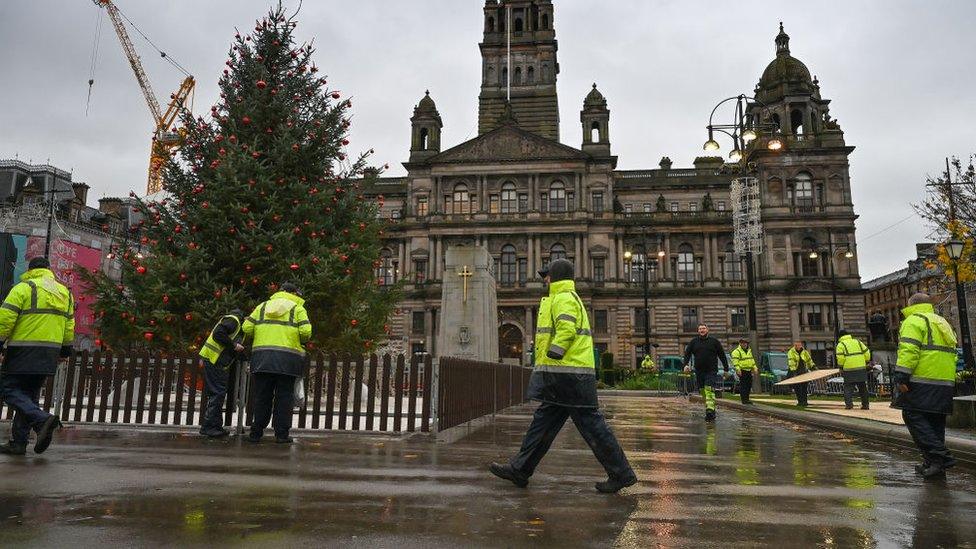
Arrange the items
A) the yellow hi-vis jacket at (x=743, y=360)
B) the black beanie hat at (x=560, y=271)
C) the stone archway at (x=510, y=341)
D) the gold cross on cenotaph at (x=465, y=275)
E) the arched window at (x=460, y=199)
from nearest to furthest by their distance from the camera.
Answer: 1. the black beanie hat at (x=560, y=271)
2. the yellow hi-vis jacket at (x=743, y=360)
3. the gold cross on cenotaph at (x=465, y=275)
4. the stone archway at (x=510, y=341)
5. the arched window at (x=460, y=199)

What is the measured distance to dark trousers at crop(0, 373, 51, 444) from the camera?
6.23m

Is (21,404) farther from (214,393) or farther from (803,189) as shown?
(803,189)

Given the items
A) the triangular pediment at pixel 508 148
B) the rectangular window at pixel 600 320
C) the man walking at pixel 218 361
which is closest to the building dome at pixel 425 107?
the triangular pediment at pixel 508 148

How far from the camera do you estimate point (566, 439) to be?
9109mm

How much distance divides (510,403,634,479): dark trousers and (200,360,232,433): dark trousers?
470 centimetres

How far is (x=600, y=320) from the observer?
53.3 m

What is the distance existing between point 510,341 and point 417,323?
8.04m

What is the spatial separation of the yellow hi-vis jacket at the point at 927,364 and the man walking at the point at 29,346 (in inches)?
324

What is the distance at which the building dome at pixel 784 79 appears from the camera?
52.8 meters

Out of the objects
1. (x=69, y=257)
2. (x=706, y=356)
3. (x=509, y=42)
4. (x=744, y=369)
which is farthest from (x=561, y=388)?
(x=509, y=42)

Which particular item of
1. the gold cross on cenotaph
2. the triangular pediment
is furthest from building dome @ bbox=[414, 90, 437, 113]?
the gold cross on cenotaph

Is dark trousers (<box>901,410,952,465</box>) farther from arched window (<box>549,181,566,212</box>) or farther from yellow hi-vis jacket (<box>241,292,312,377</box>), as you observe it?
arched window (<box>549,181,566,212</box>)

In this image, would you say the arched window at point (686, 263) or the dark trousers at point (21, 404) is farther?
the arched window at point (686, 263)

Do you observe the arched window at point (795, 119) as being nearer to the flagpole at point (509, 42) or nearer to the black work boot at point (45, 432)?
the flagpole at point (509, 42)
